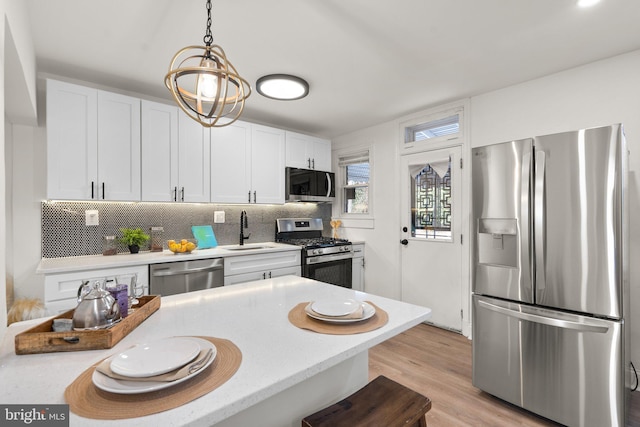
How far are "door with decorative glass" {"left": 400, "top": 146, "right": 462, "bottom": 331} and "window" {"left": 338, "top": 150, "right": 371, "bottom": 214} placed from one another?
0.64 meters

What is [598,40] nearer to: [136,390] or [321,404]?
[321,404]

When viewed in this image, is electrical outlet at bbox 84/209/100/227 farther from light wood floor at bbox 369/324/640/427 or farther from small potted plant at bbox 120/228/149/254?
light wood floor at bbox 369/324/640/427

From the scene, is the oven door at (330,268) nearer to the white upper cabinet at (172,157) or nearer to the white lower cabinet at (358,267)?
the white lower cabinet at (358,267)

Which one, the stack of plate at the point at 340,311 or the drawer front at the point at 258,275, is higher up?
the stack of plate at the point at 340,311

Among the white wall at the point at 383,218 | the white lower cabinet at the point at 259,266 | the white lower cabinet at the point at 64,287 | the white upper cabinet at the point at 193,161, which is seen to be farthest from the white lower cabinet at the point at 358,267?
the white lower cabinet at the point at 64,287

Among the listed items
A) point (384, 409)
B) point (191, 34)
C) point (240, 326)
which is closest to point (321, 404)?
point (384, 409)

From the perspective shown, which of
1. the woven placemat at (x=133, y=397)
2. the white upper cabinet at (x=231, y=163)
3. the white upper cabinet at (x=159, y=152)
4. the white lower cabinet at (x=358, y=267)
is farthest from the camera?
the white lower cabinet at (x=358, y=267)

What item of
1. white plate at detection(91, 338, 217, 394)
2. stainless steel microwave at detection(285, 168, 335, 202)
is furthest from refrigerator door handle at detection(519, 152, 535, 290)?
stainless steel microwave at detection(285, 168, 335, 202)

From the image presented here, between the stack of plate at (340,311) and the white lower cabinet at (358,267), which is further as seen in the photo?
the white lower cabinet at (358,267)

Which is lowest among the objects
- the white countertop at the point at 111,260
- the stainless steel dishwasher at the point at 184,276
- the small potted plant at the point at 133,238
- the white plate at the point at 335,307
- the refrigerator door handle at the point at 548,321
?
the refrigerator door handle at the point at 548,321

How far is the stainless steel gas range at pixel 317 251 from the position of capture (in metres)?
3.57

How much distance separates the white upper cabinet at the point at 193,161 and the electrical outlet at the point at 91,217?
690 millimetres

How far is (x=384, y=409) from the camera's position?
1169 mm

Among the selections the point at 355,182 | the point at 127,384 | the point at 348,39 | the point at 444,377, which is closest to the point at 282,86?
the point at 348,39
